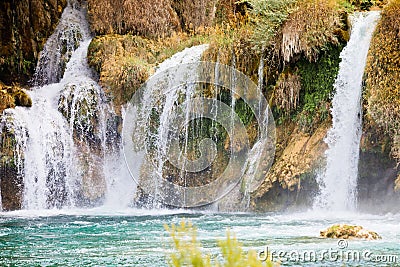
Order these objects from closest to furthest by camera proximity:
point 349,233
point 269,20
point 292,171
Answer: point 349,233, point 292,171, point 269,20

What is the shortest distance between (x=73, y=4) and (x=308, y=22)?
11.2 meters

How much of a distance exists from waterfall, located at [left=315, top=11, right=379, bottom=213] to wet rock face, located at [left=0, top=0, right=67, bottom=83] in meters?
11.4

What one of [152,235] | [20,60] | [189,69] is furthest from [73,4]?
[152,235]

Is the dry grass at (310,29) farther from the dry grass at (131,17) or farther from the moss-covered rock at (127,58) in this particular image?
the dry grass at (131,17)

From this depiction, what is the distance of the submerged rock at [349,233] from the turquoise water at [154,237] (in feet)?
0.73

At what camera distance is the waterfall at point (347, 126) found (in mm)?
14281

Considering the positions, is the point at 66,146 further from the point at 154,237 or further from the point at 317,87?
the point at 154,237

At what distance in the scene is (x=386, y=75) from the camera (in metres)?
14.0

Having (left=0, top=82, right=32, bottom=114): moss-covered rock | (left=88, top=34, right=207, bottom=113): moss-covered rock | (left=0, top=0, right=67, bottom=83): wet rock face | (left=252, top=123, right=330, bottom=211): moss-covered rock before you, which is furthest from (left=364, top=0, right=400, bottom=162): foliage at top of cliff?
(left=0, top=0, right=67, bottom=83): wet rock face

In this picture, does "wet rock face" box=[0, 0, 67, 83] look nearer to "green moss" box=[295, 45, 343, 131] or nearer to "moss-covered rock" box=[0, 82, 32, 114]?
"moss-covered rock" box=[0, 82, 32, 114]

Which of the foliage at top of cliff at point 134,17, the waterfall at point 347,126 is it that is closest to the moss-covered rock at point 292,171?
the waterfall at point 347,126

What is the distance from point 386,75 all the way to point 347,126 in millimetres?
1441

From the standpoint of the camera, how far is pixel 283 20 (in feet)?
53.4

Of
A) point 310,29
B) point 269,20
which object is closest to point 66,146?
point 269,20
